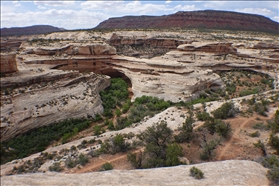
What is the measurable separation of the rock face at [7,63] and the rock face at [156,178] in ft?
42.9

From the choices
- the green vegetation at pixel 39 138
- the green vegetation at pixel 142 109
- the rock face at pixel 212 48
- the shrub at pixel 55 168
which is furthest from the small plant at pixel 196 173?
the rock face at pixel 212 48

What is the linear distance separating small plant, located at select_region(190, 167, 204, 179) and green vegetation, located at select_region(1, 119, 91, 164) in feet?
38.4

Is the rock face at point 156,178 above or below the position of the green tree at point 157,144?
above

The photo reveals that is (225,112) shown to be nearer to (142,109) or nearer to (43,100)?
(142,109)

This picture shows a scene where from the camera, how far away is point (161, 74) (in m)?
26.3

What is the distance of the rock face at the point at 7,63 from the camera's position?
57.0 ft

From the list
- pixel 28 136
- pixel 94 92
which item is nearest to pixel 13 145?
pixel 28 136

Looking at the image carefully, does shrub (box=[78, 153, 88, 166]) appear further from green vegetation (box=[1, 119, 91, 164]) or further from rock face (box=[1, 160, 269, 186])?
green vegetation (box=[1, 119, 91, 164])

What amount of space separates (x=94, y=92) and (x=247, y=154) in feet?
54.3

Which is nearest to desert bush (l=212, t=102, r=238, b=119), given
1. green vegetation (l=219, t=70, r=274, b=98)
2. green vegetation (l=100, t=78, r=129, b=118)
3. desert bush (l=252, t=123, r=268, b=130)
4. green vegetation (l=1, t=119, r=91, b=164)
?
desert bush (l=252, t=123, r=268, b=130)

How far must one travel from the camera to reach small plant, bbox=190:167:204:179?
25.8ft

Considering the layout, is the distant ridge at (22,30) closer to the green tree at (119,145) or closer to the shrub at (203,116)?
the green tree at (119,145)

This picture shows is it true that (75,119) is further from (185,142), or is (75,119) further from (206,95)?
(206,95)

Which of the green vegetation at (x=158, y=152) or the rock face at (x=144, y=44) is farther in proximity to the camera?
the rock face at (x=144, y=44)
